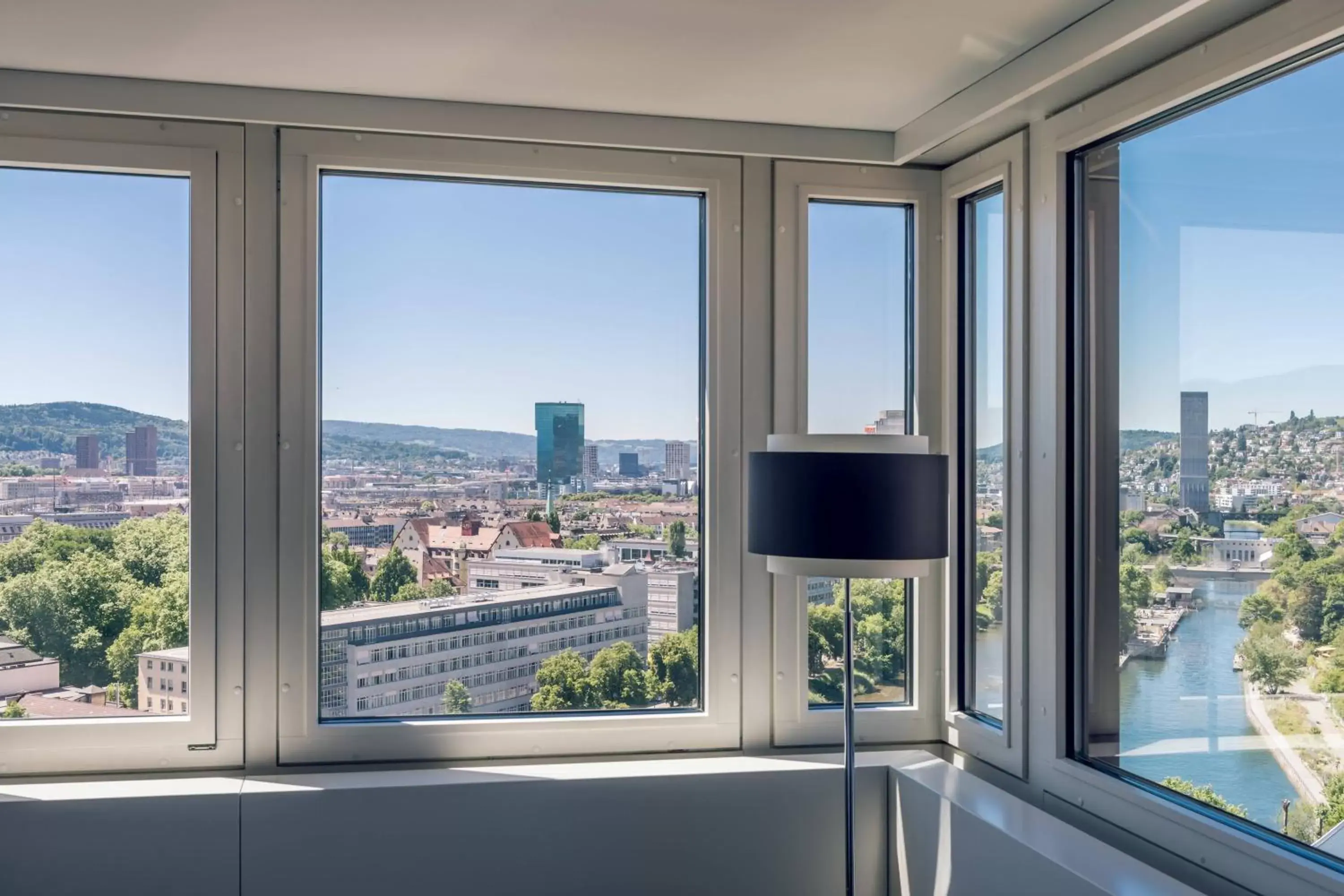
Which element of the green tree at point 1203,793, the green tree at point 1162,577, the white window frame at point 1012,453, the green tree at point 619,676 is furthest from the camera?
the green tree at point 619,676

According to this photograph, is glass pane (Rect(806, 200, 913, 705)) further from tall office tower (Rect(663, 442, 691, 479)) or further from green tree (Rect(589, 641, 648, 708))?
green tree (Rect(589, 641, 648, 708))

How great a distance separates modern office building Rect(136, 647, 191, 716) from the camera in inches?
118

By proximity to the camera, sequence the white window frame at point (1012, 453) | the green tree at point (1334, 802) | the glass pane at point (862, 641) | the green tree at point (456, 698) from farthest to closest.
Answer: the glass pane at point (862, 641) < the green tree at point (456, 698) < the white window frame at point (1012, 453) < the green tree at point (1334, 802)

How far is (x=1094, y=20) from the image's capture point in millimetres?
2357

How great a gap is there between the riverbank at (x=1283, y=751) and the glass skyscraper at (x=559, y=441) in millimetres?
1891

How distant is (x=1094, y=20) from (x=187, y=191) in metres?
2.42

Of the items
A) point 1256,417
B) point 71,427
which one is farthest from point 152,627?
point 1256,417

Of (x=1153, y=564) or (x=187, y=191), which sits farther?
(x=187, y=191)

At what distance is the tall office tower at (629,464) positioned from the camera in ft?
10.9

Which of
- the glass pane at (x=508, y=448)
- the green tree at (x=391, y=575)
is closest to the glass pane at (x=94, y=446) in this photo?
the glass pane at (x=508, y=448)

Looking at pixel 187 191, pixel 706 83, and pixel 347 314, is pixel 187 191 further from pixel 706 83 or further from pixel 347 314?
pixel 706 83

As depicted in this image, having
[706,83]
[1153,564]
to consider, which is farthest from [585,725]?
[706,83]

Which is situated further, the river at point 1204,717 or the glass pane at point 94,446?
the glass pane at point 94,446

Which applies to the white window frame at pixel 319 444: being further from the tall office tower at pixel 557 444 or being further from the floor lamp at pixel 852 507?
the floor lamp at pixel 852 507
